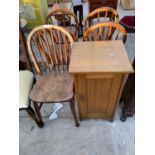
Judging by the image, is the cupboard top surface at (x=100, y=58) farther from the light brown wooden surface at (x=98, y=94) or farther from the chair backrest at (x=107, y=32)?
the chair backrest at (x=107, y=32)

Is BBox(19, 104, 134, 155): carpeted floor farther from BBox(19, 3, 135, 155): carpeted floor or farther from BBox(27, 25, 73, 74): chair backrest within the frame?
BBox(27, 25, 73, 74): chair backrest

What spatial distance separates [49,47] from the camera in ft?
4.18

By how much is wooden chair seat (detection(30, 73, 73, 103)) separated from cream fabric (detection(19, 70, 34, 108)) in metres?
0.05

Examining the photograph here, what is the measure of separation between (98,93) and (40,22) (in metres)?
2.32

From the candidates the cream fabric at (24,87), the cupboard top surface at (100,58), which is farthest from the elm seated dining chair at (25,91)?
the cupboard top surface at (100,58)

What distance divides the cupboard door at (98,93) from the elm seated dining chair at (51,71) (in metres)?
0.12

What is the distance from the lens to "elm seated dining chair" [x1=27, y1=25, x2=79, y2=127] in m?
1.16

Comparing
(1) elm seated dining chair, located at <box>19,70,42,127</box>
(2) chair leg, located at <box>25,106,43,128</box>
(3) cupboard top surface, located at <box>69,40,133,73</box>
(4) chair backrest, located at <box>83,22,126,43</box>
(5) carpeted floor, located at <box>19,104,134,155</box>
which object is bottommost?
(5) carpeted floor, located at <box>19,104,134,155</box>

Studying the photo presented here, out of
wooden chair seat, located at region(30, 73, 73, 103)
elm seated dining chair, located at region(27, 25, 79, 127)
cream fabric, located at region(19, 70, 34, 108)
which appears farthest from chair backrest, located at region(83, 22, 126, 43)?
cream fabric, located at region(19, 70, 34, 108)

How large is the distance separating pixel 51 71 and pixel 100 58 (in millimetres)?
605

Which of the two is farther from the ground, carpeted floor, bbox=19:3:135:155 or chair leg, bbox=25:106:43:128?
chair leg, bbox=25:106:43:128
